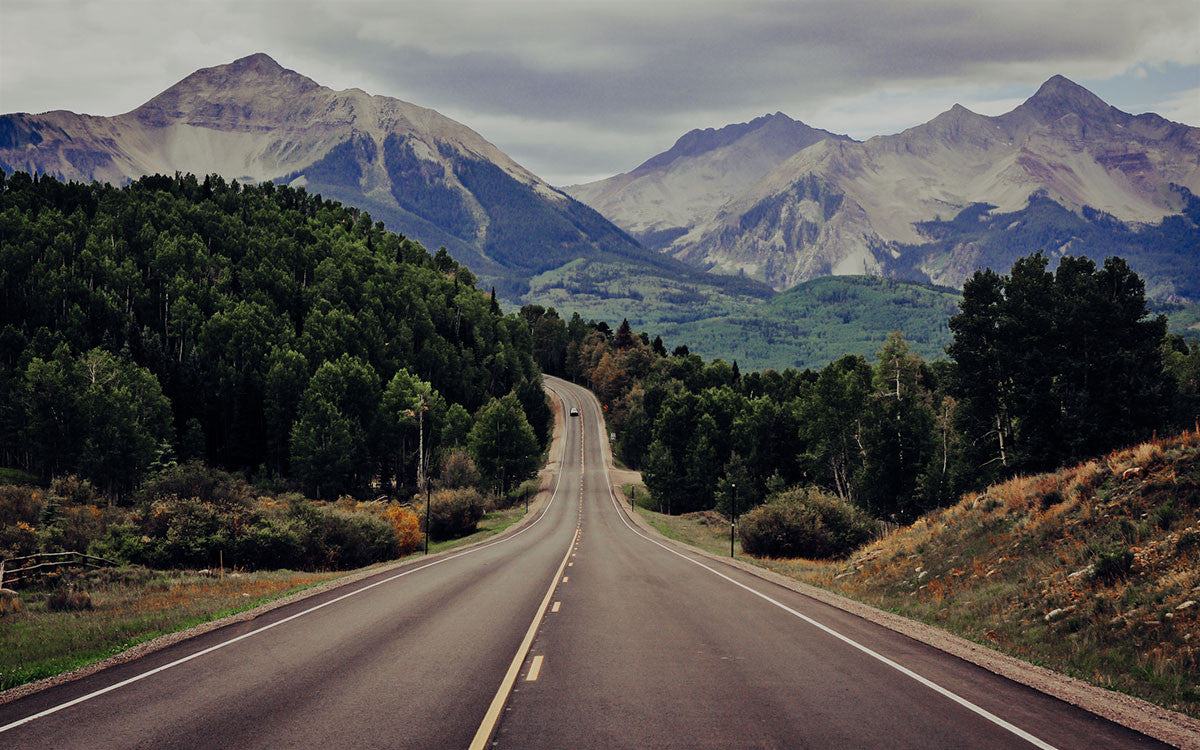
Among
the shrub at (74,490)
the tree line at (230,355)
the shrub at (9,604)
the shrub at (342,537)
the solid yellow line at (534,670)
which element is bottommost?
the shrub at (342,537)

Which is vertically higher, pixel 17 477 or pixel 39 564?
pixel 39 564

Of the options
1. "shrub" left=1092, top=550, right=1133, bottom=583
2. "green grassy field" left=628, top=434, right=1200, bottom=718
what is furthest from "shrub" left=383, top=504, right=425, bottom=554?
"shrub" left=1092, top=550, right=1133, bottom=583

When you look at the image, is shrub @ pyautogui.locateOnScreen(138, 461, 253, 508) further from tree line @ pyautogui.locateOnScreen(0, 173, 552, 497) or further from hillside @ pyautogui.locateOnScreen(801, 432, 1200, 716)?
hillside @ pyautogui.locateOnScreen(801, 432, 1200, 716)

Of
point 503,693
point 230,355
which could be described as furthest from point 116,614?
point 230,355

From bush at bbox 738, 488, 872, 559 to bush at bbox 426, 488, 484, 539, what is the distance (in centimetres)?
2992

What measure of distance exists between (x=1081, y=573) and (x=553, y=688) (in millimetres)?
13396

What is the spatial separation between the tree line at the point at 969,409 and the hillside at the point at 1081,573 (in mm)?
27525

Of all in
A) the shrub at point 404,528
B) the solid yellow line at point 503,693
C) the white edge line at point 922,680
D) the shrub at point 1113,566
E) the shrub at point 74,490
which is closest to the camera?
the solid yellow line at point 503,693

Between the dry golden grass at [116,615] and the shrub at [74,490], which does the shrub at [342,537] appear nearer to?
the dry golden grass at [116,615]

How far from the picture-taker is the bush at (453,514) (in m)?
67.1

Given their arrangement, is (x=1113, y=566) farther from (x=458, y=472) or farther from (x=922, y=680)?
(x=458, y=472)

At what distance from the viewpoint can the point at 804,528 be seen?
151 feet

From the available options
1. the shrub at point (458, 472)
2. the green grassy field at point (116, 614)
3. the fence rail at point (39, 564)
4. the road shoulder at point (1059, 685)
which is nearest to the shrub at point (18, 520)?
the fence rail at point (39, 564)

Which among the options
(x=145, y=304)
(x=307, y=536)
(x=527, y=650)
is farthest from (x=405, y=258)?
(x=527, y=650)
